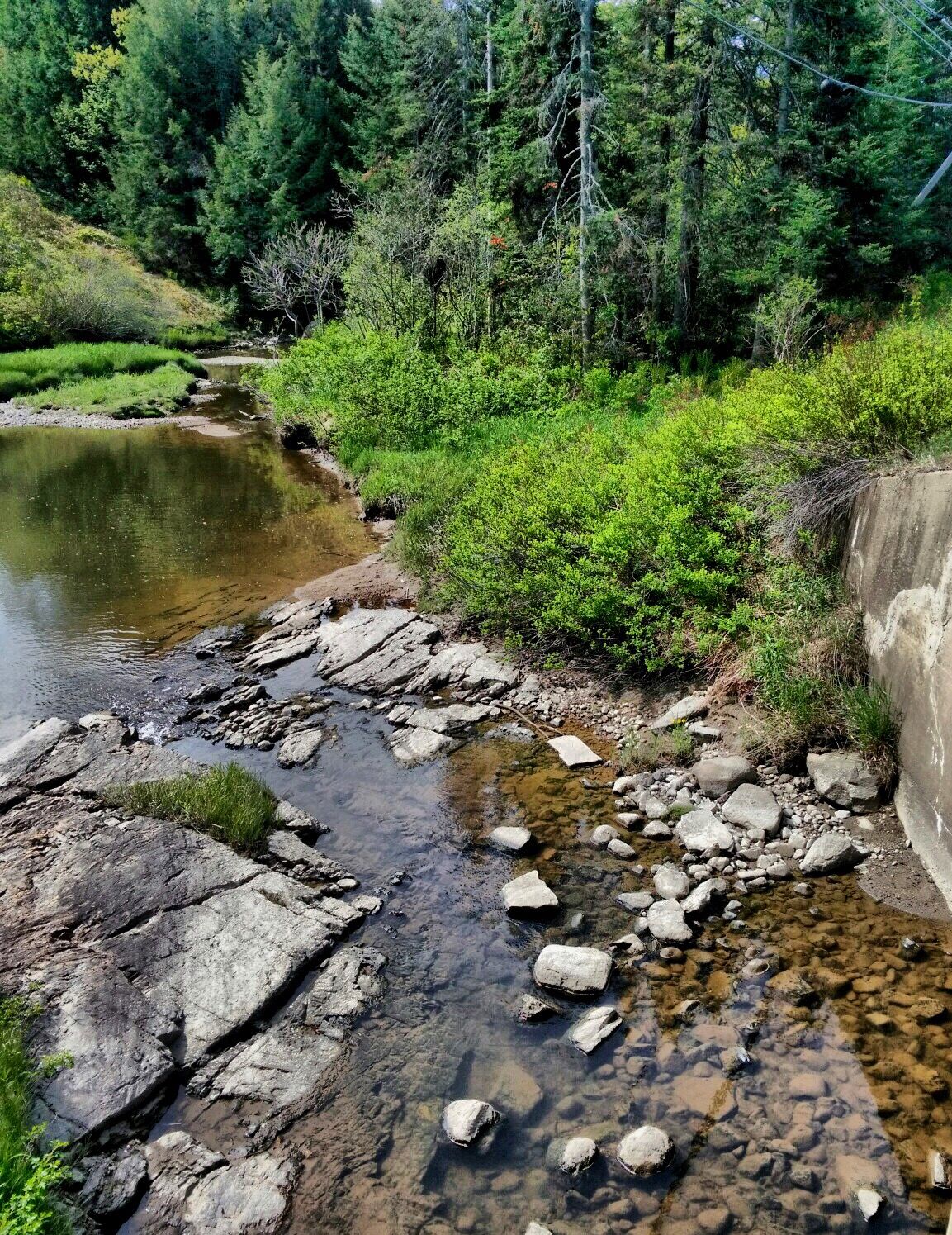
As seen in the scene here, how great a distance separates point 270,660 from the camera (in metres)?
10.2

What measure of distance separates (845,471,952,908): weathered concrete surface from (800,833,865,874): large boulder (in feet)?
1.54

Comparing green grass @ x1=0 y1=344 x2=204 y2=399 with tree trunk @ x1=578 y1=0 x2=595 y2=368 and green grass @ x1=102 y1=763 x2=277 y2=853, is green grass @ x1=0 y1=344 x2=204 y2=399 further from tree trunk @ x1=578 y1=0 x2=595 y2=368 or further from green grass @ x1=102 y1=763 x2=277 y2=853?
green grass @ x1=102 y1=763 x2=277 y2=853

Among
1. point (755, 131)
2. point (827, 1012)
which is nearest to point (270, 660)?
point (827, 1012)

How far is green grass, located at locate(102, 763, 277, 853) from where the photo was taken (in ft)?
21.2

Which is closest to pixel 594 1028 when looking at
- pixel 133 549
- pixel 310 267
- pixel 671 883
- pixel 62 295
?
Result: pixel 671 883

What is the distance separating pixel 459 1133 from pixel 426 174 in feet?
119

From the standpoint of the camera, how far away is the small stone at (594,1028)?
4586 millimetres

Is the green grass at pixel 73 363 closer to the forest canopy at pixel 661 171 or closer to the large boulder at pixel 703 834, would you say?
the forest canopy at pixel 661 171

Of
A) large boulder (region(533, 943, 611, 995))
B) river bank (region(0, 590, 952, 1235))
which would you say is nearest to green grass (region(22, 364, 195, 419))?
river bank (region(0, 590, 952, 1235))

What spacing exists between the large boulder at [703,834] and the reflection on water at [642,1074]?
0.83 ft

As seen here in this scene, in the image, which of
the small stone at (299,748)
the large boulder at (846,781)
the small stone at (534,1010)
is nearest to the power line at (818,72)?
the large boulder at (846,781)

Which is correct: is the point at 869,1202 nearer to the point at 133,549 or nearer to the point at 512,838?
the point at 512,838

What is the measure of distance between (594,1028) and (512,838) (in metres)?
1.99

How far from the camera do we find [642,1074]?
14.4 feet
